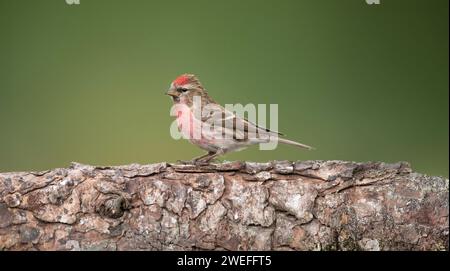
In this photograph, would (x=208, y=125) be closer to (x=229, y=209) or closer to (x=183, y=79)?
(x=183, y=79)

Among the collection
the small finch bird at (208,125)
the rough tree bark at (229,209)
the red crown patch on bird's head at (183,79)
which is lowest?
the rough tree bark at (229,209)

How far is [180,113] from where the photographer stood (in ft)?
17.6

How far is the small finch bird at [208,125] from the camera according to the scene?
17.0ft

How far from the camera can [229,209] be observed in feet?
13.0

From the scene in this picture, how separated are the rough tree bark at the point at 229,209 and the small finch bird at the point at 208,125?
1.12 metres

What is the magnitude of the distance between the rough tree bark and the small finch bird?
1121 mm

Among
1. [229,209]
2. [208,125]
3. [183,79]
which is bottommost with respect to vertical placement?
[229,209]

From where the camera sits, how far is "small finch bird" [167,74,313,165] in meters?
5.17

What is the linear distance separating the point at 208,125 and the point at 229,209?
132 centimetres

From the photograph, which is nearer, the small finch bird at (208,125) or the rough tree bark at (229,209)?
the rough tree bark at (229,209)

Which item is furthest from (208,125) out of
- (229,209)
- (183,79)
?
(229,209)

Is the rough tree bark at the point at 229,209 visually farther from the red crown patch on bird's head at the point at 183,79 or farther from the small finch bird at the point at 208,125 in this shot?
the red crown patch on bird's head at the point at 183,79

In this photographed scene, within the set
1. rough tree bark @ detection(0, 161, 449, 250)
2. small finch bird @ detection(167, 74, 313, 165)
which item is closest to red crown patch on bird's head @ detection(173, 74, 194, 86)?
small finch bird @ detection(167, 74, 313, 165)

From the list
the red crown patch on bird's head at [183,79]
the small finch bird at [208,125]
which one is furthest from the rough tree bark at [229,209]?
the red crown patch on bird's head at [183,79]
